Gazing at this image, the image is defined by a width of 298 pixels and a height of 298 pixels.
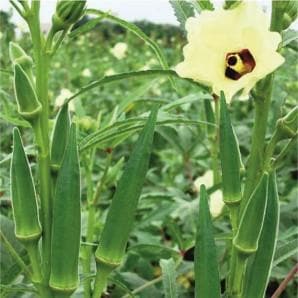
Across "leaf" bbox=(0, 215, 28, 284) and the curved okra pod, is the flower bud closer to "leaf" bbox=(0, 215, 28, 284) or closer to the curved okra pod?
the curved okra pod

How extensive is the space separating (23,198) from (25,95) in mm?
121

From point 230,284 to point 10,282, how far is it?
33 centimetres

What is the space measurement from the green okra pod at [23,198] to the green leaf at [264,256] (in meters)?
0.25

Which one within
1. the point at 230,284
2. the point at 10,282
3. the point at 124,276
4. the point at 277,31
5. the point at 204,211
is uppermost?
the point at 277,31

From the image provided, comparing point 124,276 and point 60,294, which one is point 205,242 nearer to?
point 60,294

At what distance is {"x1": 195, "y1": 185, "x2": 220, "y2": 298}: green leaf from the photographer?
0.78m

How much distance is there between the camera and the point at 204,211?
78 cm

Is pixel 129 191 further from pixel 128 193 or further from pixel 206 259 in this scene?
pixel 206 259

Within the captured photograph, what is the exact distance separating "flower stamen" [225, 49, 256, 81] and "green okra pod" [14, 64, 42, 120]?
227mm

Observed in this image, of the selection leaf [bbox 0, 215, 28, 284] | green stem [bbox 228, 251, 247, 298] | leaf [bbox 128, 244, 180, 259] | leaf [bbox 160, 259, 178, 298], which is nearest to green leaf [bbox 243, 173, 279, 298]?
green stem [bbox 228, 251, 247, 298]

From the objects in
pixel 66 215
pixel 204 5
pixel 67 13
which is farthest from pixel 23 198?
pixel 204 5

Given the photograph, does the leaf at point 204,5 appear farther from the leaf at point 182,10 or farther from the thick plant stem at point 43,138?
the thick plant stem at point 43,138

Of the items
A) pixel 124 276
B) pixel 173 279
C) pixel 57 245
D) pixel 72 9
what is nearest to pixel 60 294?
pixel 57 245

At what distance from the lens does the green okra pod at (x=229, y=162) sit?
2.66ft
